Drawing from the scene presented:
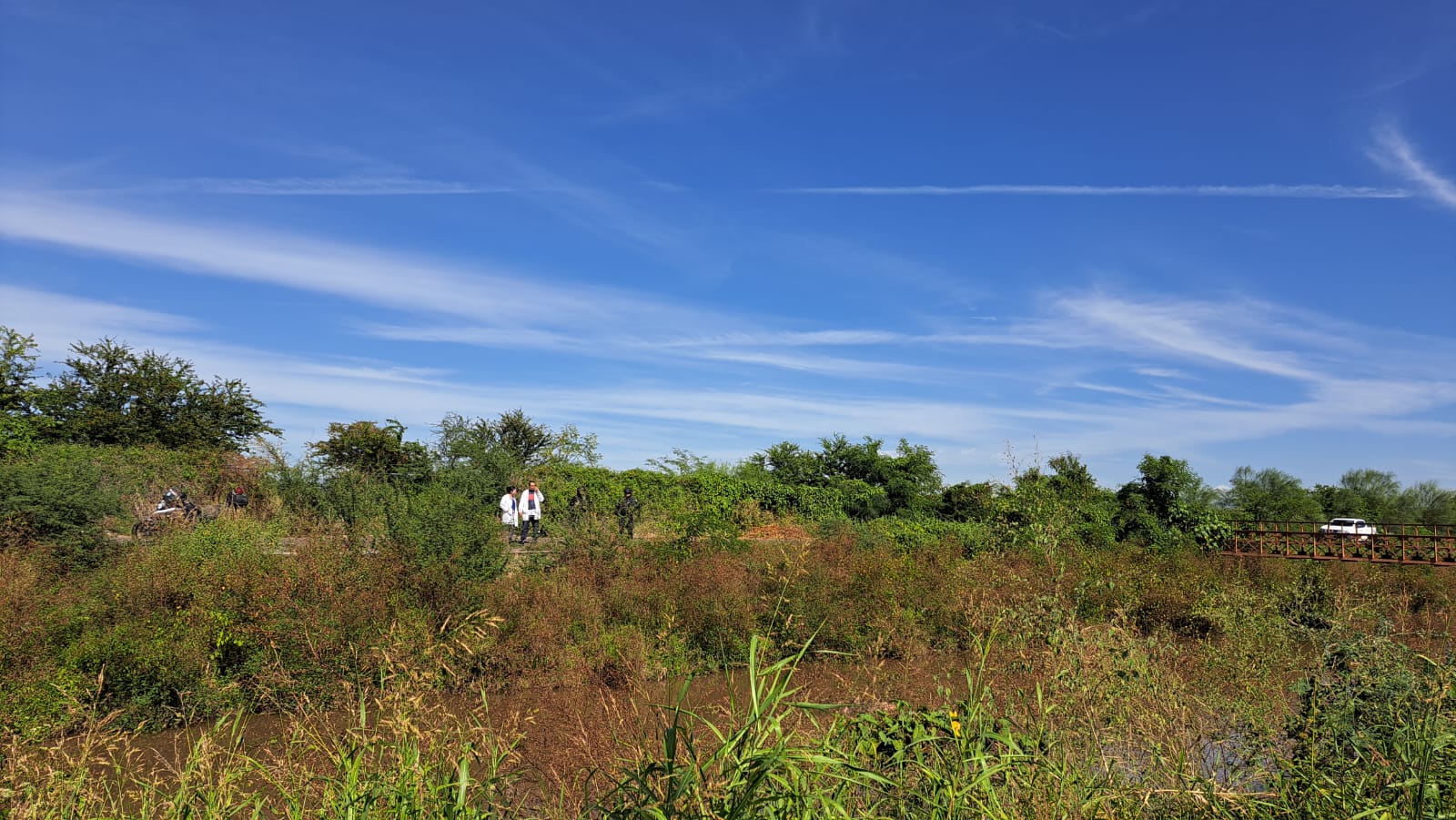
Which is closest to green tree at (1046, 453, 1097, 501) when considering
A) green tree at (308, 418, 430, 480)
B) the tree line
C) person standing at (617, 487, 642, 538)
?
the tree line

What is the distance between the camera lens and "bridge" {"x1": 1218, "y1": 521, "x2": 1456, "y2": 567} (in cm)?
1781

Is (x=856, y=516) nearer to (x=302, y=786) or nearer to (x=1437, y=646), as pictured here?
(x=1437, y=646)

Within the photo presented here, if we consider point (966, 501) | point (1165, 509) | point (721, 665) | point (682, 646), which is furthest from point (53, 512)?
point (1165, 509)

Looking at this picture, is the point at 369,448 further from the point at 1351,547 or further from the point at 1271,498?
the point at 1271,498

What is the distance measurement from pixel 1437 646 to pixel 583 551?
11189 mm

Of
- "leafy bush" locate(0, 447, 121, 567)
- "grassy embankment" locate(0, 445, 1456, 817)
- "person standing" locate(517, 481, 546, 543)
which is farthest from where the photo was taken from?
"person standing" locate(517, 481, 546, 543)

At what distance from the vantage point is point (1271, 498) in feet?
140

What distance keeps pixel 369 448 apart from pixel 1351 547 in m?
26.4

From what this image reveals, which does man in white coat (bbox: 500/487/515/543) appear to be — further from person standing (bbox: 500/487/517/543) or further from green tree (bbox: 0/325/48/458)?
green tree (bbox: 0/325/48/458)

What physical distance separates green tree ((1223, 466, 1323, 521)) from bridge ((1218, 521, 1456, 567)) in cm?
907

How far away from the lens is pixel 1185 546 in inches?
812

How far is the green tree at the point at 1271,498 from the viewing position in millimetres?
38781

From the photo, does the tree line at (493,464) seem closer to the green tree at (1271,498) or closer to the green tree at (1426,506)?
the green tree at (1271,498)

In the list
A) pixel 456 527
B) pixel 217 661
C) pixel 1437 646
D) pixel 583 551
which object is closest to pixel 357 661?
pixel 217 661
